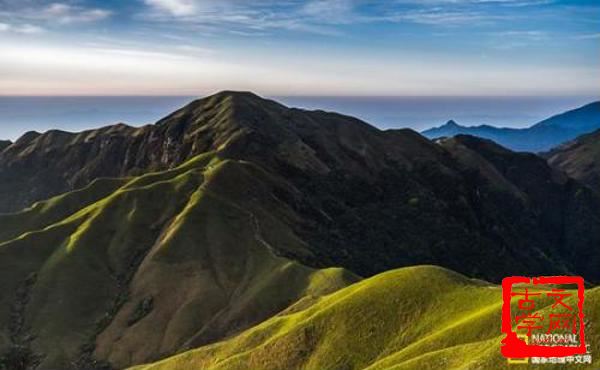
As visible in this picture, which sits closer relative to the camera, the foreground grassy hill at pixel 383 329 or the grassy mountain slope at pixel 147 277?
the foreground grassy hill at pixel 383 329

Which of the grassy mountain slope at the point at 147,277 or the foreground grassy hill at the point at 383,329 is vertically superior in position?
the foreground grassy hill at the point at 383,329

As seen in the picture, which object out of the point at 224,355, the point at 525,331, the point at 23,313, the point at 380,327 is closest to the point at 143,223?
the point at 23,313

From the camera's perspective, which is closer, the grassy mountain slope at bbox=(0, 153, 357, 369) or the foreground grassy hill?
the foreground grassy hill

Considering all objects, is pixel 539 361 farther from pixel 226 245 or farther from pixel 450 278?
pixel 226 245

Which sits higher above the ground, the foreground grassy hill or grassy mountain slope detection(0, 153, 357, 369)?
the foreground grassy hill
